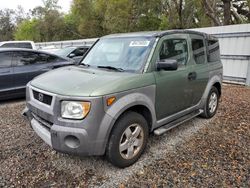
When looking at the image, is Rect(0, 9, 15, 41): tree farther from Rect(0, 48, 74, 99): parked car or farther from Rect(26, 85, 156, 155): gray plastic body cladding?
Rect(26, 85, 156, 155): gray plastic body cladding

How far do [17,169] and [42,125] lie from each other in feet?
2.22

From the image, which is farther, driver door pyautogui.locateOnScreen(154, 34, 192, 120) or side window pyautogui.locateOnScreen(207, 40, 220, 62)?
side window pyautogui.locateOnScreen(207, 40, 220, 62)

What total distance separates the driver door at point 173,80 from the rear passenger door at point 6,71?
14.1 ft

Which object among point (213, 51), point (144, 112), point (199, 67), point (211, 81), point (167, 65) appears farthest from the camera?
point (213, 51)

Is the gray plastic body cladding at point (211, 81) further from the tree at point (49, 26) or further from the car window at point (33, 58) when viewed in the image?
the tree at point (49, 26)

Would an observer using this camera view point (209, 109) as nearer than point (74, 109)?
No

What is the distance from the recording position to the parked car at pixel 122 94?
266 centimetres

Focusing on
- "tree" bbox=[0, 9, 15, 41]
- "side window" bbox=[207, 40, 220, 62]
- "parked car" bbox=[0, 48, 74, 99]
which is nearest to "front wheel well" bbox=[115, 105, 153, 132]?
"side window" bbox=[207, 40, 220, 62]

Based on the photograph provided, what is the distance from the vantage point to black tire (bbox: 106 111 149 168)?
9.40ft

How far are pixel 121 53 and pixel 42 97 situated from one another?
1378 millimetres

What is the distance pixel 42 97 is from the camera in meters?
3.01

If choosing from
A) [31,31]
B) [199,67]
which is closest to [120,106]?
[199,67]

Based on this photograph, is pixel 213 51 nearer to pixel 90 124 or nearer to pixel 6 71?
pixel 90 124

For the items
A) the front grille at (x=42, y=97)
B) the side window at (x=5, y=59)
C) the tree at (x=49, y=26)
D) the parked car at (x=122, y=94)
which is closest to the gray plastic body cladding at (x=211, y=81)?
the parked car at (x=122, y=94)
